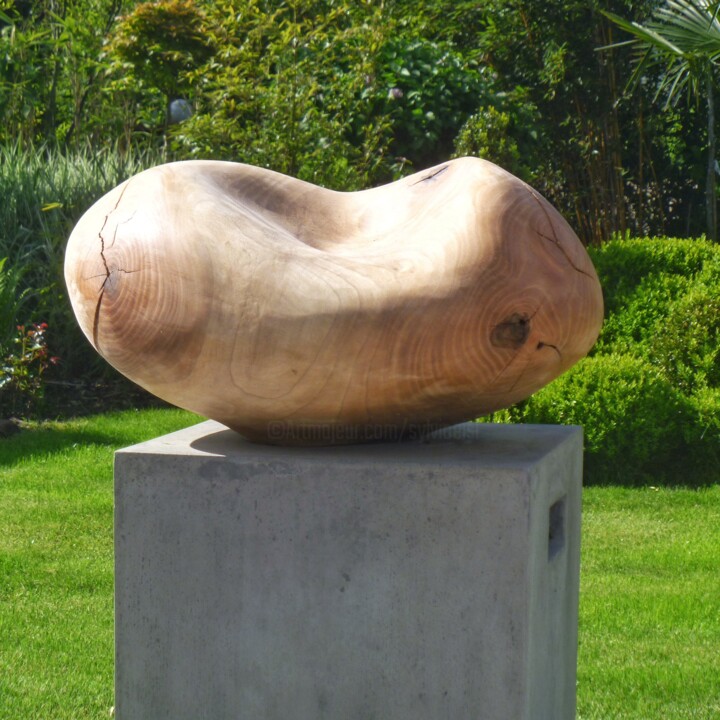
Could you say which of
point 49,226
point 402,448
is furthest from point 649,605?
point 49,226

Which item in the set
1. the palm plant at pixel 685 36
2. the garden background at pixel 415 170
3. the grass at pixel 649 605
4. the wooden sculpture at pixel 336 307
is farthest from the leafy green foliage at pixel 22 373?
the wooden sculpture at pixel 336 307

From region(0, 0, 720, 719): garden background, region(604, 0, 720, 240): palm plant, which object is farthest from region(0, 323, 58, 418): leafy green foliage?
region(604, 0, 720, 240): palm plant

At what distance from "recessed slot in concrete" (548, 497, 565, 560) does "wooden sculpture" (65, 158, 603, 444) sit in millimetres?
317

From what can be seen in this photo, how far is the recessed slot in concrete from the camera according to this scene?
2.84 m

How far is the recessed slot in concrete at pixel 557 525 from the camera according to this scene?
284 centimetres

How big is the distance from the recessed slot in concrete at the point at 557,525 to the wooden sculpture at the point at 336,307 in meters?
0.32

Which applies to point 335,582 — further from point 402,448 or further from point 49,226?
point 49,226

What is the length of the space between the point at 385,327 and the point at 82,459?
14.5 ft

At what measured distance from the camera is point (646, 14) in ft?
32.0

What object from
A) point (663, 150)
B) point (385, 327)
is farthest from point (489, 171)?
point (663, 150)

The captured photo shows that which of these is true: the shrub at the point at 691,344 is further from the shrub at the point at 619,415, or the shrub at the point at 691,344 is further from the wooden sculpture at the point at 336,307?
the wooden sculpture at the point at 336,307

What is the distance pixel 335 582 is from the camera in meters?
2.62

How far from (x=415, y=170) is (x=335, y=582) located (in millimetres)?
6733

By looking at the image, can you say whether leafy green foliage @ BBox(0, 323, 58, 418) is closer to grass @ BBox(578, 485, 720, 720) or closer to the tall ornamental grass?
the tall ornamental grass
